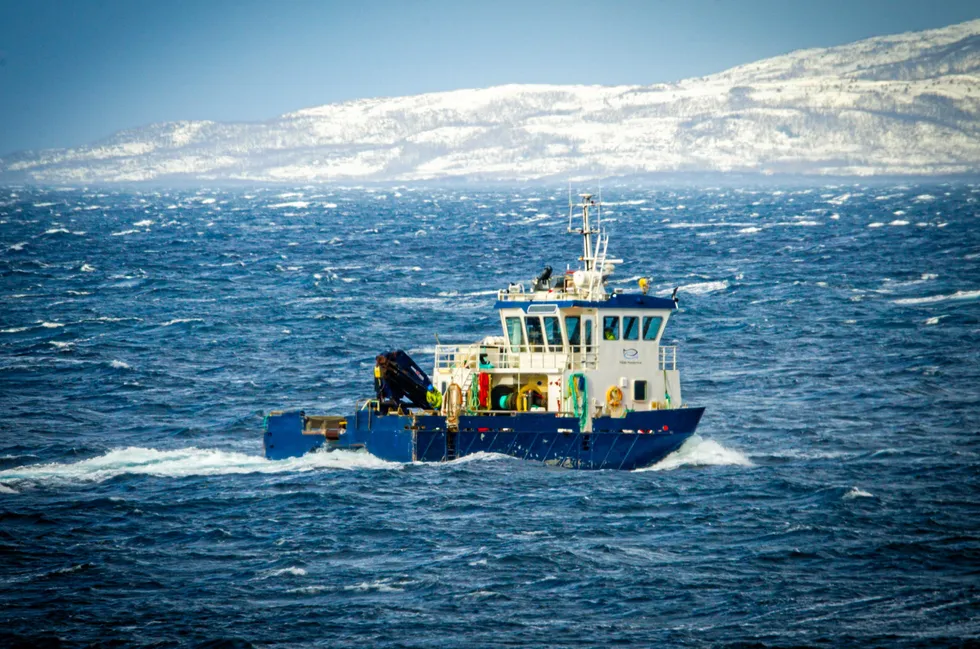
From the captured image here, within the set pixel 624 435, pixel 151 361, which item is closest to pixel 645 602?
pixel 624 435

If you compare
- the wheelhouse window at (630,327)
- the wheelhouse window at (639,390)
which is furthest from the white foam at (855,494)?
the wheelhouse window at (630,327)

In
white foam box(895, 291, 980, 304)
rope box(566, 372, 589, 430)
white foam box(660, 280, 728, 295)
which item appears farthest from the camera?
white foam box(660, 280, 728, 295)

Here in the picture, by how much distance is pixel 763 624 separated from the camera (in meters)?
31.1

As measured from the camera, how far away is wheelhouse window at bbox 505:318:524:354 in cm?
Result: 4769

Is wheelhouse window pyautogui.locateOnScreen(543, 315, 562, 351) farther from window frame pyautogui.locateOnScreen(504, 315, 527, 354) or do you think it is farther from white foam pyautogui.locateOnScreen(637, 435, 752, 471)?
white foam pyautogui.locateOnScreen(637, 435, 752, 471)

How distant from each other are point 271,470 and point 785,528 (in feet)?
54.9

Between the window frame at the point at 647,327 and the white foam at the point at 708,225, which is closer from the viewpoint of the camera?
the window frame at the point at 647,327

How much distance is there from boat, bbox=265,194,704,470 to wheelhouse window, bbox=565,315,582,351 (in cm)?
4

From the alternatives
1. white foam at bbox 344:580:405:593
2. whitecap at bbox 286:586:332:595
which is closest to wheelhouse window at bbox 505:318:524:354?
white foam at bbox 344:580:405:593

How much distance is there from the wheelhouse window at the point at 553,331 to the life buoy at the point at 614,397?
89.6 inches

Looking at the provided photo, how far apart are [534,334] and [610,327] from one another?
2501mm

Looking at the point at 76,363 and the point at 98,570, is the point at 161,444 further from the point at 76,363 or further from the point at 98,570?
the point at 76,363

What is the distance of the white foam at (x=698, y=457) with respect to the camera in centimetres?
4591

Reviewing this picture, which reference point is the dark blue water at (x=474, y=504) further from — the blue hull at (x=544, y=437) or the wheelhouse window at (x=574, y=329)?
the wheelhouse window at (x=574, y=329)
